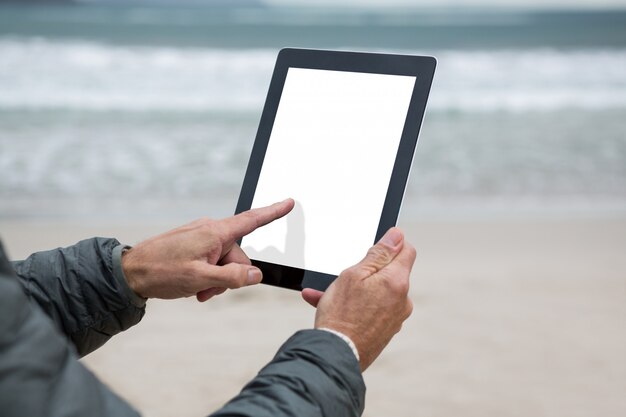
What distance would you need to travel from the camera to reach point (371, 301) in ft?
4.29

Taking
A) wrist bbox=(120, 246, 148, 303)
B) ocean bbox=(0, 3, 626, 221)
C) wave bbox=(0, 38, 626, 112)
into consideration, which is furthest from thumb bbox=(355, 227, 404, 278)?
wave bbox=(0, 38, 626, 112)

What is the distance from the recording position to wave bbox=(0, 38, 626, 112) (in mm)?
8523

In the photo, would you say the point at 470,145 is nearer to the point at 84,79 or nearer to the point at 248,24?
the point at 84,79

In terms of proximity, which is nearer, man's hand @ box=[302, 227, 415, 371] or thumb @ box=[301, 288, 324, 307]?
man's hand @ box=[302, 227, 415, 371]

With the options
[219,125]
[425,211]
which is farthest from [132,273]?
[219,125]

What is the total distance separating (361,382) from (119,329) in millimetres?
643

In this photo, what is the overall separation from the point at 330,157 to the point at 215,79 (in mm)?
9062

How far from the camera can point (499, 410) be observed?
262 centimetres

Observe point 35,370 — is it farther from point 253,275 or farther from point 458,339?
point 458,339

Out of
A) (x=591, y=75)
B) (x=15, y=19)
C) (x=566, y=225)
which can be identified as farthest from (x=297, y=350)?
(x=15, y=19)

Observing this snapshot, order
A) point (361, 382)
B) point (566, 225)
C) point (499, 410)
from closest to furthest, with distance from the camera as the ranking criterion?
point (361, 382), point (499, 410), point (566, 225)

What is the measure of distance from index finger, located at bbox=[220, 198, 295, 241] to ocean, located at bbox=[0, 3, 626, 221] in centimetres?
321

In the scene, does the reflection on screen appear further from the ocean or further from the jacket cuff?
the ocean

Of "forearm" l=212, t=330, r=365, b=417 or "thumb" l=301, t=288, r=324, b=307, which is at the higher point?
"thumb" l=301, t=288, r=324, b=307
